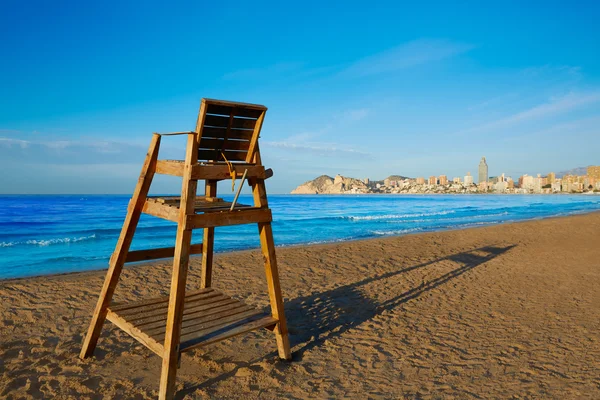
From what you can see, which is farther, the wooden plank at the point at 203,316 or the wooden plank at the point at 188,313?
the wooden plank at the point at 188,313

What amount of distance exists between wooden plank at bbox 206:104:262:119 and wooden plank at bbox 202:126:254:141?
0.47 ft

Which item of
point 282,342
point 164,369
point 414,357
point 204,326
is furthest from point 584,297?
point 164,369

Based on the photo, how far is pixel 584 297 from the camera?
21.2 feet

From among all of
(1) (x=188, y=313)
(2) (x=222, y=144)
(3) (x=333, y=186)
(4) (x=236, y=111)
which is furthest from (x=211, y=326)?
(3) (x=333, y=186)

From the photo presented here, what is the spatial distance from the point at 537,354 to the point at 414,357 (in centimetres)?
135

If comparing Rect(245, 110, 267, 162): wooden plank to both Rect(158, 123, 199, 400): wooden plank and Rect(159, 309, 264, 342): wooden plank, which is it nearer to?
Rect(158, 123, 199, 400): wooden plank

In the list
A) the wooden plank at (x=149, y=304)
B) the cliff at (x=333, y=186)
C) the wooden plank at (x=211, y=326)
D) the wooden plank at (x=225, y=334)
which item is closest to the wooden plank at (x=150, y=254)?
the wooden plank at (x=149, y=304)

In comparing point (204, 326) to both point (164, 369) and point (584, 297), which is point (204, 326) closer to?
point (164, 369)

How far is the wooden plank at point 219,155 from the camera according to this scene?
3410 millimetres

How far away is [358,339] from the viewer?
15.5 ft

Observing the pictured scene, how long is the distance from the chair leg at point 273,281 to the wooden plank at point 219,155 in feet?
2.24

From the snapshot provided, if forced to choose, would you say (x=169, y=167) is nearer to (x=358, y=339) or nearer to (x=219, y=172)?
(x=219, y=172)

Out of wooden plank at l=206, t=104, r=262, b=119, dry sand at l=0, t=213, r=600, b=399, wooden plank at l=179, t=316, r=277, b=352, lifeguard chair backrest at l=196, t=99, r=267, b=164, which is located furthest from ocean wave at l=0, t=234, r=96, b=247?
wooden plank at l=206, t=104, r=262, b=119

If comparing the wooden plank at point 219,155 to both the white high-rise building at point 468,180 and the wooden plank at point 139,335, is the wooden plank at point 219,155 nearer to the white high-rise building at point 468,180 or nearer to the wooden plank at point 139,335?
the wooden plank at point 139,335
